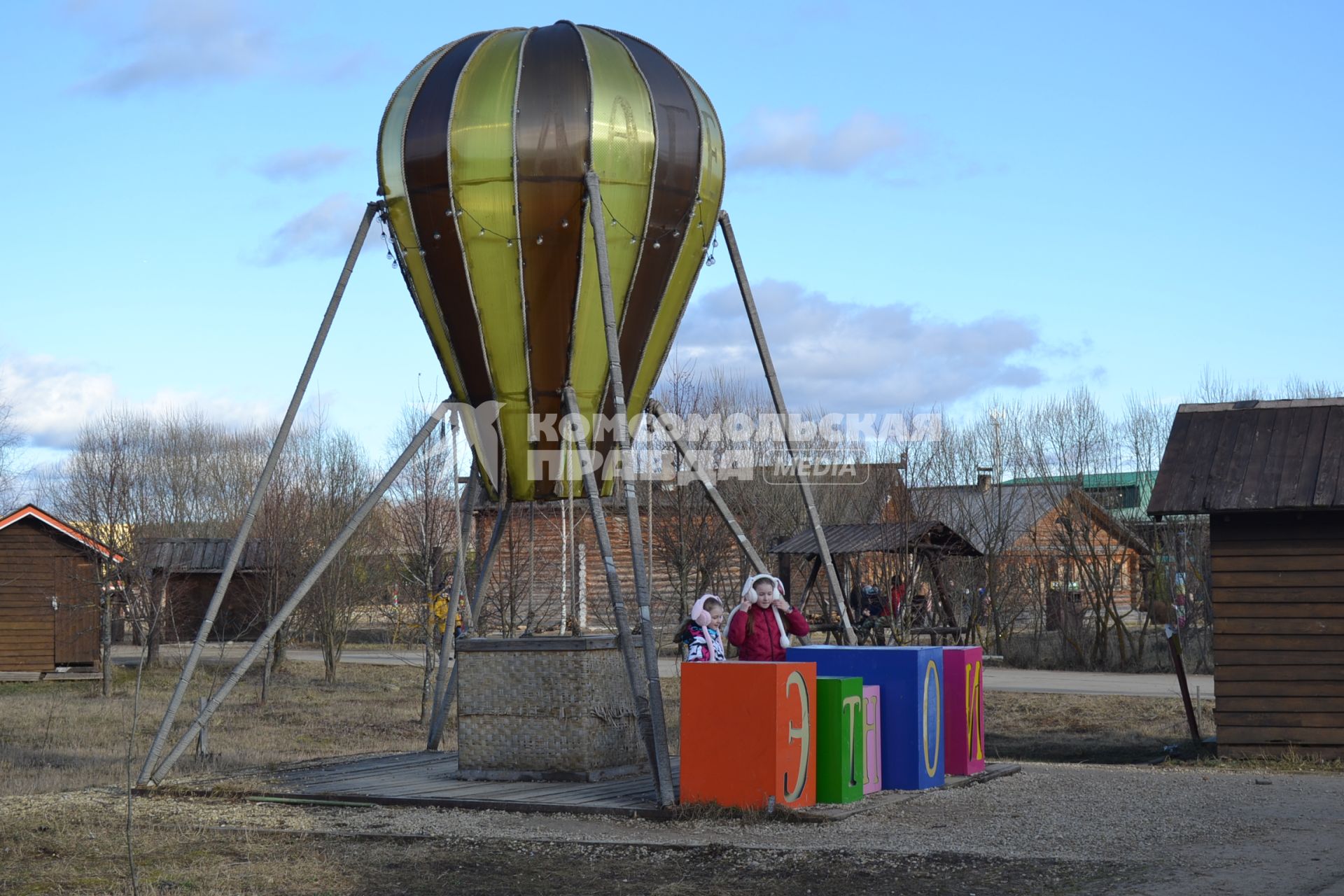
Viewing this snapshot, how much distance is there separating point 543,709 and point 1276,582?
8468mm

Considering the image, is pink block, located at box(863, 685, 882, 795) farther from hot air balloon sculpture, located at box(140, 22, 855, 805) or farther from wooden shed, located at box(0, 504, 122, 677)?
wooden shed, located at box(0, 504, 122, 677)

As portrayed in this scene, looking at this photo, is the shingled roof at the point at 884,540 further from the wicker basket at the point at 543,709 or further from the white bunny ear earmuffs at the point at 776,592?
the wicker basket at the point at 543,709

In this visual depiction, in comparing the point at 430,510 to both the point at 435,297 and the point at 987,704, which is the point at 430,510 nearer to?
the point at 987,704

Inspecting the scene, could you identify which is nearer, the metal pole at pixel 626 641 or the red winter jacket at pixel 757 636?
the metal pole at pixel 626 641

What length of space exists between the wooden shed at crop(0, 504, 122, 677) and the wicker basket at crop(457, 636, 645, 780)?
23.7 meters

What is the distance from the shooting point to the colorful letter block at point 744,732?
9.16 m

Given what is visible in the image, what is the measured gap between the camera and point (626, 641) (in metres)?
10.2

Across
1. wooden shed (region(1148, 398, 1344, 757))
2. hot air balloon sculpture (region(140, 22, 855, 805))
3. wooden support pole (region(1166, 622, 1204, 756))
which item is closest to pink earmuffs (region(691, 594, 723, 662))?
hot air balloon sculpture (region(140, 22, 855, 805))

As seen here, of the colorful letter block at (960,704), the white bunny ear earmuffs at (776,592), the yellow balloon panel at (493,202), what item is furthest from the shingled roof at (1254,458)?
the yellow balloon panel at (493,202)

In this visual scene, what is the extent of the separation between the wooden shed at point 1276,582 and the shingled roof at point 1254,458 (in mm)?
16

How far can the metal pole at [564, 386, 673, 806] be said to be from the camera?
9594 millimetres

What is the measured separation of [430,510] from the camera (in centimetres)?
2216

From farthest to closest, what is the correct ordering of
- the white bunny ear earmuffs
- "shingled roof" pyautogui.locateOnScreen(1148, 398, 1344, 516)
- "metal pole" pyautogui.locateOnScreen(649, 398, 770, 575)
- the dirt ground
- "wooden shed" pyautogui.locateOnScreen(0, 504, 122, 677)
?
1. "wooden shed" pyautogui.locateOnScreen(0, 504, 122, 677)
2. "shingled roof" pyautogui.locateOnScreen(1148, 398, 1344, 516)
3. "metal pole" pyautogui.locateOnScreen(649, 398, 770, 575)
4. the white bunny ear earmuffs
5. the dirt ground

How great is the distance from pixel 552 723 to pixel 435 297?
3.63 metres
